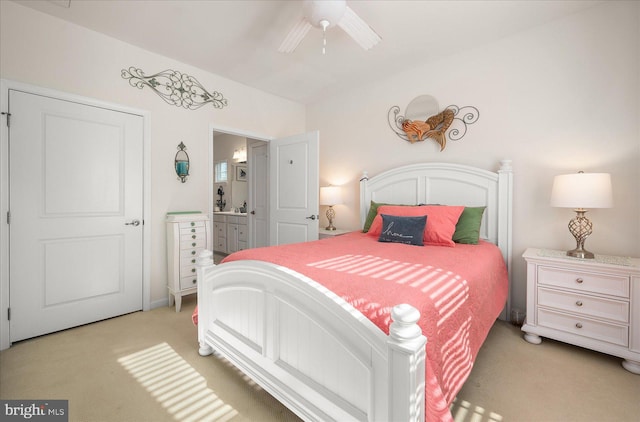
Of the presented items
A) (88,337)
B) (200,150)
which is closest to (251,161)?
(200,150)

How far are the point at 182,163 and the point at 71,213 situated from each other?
3.48 feet

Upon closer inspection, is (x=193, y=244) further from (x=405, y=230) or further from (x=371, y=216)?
(x=405, y=230)

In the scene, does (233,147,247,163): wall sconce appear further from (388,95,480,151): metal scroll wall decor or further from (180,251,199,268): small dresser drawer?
(388,95,480,151): metal scroll wall decor

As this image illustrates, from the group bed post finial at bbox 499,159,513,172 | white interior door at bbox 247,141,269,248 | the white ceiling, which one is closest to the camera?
the white ceiling

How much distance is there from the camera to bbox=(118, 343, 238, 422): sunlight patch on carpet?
150 centimetres

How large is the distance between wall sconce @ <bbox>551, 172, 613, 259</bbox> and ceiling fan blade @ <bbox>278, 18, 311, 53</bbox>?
7.17 ft

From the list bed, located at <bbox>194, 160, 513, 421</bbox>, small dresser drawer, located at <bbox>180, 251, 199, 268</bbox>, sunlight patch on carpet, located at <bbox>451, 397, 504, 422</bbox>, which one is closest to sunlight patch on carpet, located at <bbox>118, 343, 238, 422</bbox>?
bed, located at <bbox>194, 160, 513, 421</bbox>

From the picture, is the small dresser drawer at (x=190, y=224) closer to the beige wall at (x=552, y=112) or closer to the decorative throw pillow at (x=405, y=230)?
the decorative throw pillow at (x=405, y=230)

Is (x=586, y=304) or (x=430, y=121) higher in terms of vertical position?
(x=430, y=121)

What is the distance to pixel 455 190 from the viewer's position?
9.57 feet

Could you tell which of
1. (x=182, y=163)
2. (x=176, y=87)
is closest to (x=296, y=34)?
(x=176, y=87)

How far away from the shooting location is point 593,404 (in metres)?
1.54

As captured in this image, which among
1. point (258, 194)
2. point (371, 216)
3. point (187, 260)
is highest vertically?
point (258, 194)

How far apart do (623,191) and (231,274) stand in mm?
2910
